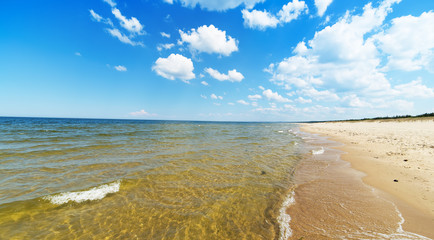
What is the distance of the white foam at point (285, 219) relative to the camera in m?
3.73

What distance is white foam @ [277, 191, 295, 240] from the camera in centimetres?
373

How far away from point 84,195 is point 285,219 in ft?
22.0

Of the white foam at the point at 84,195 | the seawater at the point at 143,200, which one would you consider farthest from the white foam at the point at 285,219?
the white foam at the point at 84,195

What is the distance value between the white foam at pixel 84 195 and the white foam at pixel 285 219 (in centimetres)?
580

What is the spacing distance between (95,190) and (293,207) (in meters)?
7.04

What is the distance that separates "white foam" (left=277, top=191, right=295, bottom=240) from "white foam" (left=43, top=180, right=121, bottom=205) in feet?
19.0

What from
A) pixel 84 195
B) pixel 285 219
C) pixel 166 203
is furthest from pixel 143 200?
pixel 285 219

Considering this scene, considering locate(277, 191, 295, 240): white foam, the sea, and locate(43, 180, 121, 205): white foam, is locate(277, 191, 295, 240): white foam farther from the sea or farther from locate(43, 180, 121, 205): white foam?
locate(43, 180, 121, 205): white foam

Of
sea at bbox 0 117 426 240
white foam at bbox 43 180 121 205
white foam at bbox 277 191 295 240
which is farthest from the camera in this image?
white foam at bbox 43 180 121 205

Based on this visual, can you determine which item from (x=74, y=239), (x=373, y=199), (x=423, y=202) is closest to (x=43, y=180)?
(x=74, y=239)

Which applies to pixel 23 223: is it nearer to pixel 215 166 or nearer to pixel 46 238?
pixel 46 238

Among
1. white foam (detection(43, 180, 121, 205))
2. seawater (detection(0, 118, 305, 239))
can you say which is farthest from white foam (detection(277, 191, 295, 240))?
white foam (detection(43, 180, 121, 205))

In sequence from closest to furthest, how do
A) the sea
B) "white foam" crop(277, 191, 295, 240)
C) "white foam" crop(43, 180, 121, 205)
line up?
1. "white foam" crop(277, 191, 295, 240)
2. the sea
3. "white foam" crop(43, 180, 121, 205)

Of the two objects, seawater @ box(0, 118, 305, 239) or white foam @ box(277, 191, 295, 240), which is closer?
white foam @ box(277, 191, 295, 240)
